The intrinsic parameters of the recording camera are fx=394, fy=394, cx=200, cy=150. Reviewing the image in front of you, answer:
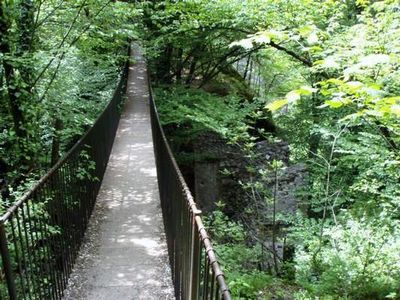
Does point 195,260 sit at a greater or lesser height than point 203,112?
lesser

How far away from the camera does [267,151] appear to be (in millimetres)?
11539

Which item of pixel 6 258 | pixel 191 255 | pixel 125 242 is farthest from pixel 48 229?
pixel 191 255

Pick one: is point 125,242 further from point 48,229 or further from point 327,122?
point 327,122

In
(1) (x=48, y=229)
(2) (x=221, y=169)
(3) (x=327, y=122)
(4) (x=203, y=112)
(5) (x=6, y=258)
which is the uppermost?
(4) (x=203, y=112)

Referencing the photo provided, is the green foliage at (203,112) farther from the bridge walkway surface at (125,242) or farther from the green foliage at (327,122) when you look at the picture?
the bridge walkway surface at (125,242)

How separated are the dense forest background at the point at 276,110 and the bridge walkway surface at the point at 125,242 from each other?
1033 mm

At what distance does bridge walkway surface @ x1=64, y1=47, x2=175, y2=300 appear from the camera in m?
3.94

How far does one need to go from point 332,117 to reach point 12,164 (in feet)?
22.6

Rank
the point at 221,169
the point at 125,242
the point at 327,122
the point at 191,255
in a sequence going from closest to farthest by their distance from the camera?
the point at 191,255, the point at 125,242, the point at 327,122, the point at 221,169

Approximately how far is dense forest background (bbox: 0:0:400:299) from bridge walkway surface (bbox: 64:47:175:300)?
3.39ft

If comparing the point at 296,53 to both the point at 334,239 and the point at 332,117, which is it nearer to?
the point at 332,117

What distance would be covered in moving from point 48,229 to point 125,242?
140cm

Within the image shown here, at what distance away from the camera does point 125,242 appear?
490 centimetres

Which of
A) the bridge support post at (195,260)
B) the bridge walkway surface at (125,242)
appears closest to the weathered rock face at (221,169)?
the bridge walkway surface at (125,242)
